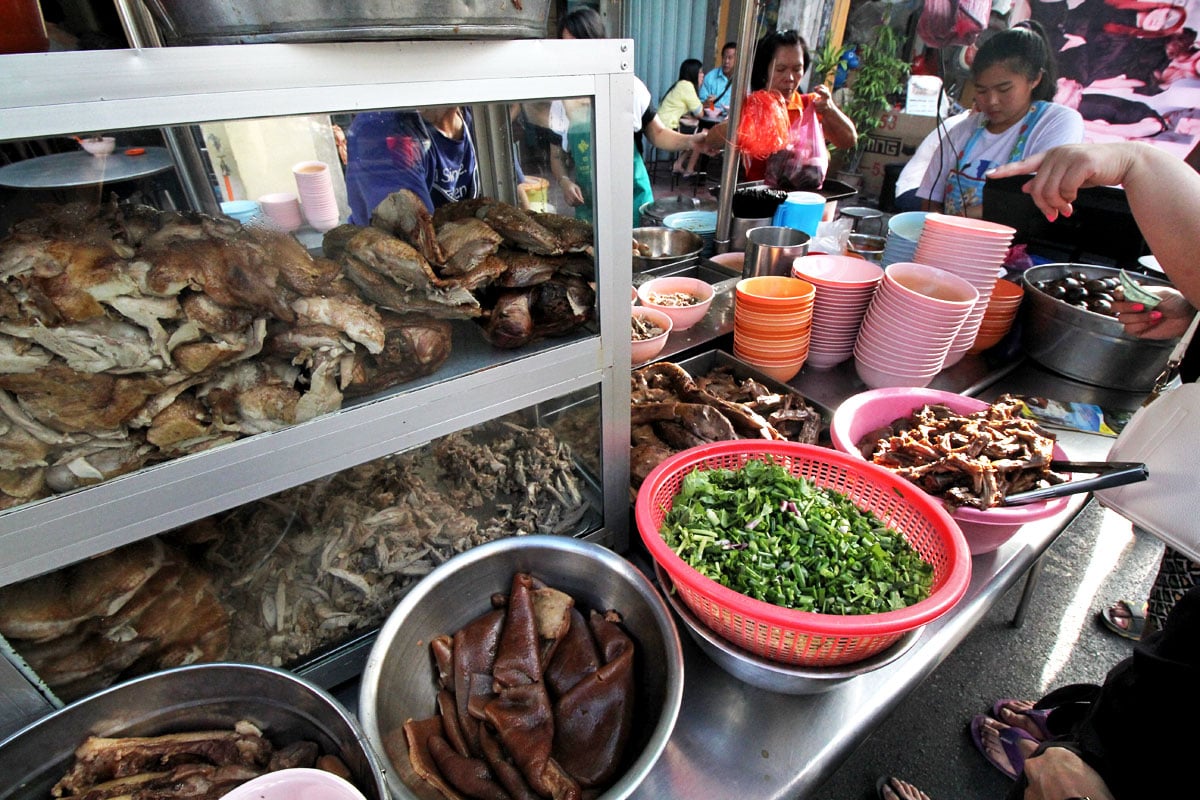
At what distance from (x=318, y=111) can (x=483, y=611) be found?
1.24 m

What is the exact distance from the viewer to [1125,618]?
9.91ft

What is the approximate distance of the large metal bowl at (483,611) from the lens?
1119mm

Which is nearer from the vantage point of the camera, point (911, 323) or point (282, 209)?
point (282, 209)

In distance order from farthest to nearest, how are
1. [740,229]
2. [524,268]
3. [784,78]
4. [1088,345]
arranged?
[784,78], [740,229], [1088,345], [524,268]

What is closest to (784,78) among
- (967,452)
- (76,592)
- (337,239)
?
(967,452)

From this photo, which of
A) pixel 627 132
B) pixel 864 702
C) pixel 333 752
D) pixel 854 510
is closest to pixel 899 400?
pixel 854 510

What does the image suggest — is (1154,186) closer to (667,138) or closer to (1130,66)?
(667,138)

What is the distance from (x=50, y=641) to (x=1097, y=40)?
9.47m

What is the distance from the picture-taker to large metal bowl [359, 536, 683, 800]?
1.12 metres

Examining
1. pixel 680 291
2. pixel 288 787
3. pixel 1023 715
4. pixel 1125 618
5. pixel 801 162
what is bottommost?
pixel 1125 618

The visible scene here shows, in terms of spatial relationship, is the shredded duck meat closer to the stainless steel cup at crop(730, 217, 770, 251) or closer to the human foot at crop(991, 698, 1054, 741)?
the human foot at crop(991, 698, 1054, 741)

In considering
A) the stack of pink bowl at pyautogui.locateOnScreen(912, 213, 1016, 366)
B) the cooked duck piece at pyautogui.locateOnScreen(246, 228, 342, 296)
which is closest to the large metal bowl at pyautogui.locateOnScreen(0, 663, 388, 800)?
the cooked duck piece at pyautogui.locateOnScreen(246, 228, 342, 296)

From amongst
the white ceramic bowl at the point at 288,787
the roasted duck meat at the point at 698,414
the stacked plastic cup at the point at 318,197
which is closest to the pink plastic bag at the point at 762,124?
the roasted duck meat at the point at 698,414

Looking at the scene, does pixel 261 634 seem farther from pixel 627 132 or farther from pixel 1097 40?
pixel 1097 40
